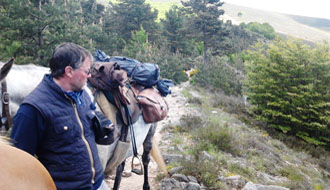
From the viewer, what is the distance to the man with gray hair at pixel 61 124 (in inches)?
57.6

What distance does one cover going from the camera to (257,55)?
14.6m

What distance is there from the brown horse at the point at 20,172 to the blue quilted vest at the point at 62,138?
2.83 feet

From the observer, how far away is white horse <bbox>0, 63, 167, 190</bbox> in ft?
6.38

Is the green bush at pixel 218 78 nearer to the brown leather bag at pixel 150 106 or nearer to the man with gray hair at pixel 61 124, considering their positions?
the brown leather bag at pixel 150 106

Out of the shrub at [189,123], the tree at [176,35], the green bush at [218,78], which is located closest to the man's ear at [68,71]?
the shrub at [189,123]

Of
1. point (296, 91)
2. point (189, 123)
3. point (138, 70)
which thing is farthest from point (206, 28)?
point (138, 70)

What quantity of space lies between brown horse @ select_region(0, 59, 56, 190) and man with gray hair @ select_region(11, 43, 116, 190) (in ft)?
2.82

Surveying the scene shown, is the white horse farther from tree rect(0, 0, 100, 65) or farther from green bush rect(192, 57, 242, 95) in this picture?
green bush rect(192, 57, 242, 95)

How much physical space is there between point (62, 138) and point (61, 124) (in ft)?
0.29

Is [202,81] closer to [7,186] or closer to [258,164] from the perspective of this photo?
[258,164]

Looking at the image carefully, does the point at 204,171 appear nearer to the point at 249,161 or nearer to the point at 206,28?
the point at 249,161

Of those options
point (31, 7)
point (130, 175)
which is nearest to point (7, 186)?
point (130, 175)

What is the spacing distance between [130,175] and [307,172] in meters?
5.38

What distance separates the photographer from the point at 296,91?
12.1 meters
